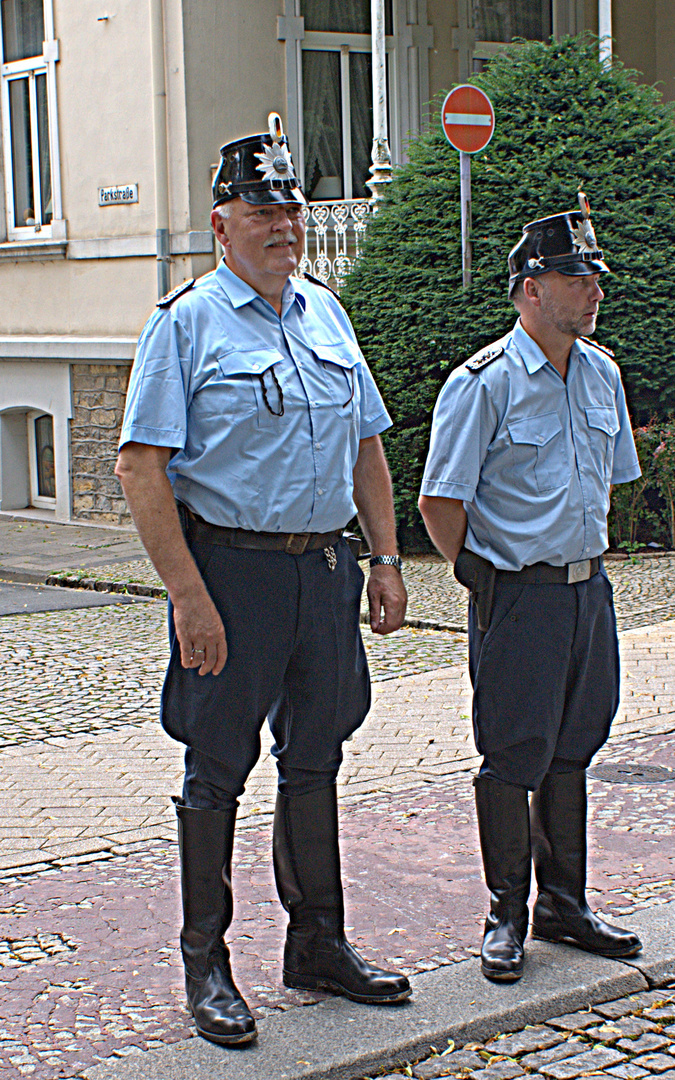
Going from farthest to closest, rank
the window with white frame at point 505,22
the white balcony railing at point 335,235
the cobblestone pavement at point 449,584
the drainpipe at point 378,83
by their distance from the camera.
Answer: the window with white frame at point 505,22, the drainpipe at point 378,83, the white balcony railing at point 335,235, the cobblestone pavement at point 449,584

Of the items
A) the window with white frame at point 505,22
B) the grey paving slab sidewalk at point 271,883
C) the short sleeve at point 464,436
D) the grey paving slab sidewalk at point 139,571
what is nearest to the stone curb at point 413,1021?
the grey paving slab sidewalk at point 271,883

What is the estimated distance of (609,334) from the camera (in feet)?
34.7

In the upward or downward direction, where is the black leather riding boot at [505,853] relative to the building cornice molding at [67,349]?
downward

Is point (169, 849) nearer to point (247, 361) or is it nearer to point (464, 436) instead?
point (464, 436)

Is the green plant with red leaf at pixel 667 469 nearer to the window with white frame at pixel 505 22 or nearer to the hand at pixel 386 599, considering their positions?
the window with white frame at pixel 505 22

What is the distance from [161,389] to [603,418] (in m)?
1.29

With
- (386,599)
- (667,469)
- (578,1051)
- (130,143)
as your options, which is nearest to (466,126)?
(667,469)

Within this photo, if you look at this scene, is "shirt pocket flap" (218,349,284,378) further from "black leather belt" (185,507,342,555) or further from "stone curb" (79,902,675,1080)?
"stone curb" (79,902,675,1080)

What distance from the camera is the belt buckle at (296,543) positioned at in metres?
3.39

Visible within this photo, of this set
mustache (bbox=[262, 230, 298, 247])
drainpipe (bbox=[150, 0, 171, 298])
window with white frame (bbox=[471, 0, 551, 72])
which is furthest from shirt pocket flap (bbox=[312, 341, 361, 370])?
window with white frame (bbox=[471, 0, 551, 72])

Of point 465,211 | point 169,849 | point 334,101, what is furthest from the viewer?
point 334,101

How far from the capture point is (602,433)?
3.79 m

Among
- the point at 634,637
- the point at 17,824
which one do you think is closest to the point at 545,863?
the point at 17,824

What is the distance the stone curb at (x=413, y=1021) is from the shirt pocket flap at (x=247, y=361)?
1.60 meters
